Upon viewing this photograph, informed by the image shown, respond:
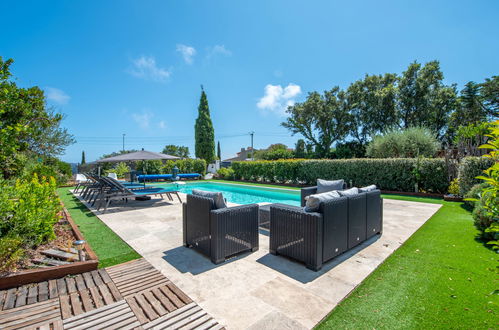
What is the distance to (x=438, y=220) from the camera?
5.89 meters

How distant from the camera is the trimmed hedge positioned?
1005 centimetres

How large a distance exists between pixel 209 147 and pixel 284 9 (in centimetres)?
1990

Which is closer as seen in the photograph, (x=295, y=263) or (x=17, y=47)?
(x=295, y=263)

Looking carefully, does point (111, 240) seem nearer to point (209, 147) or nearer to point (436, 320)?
point (436, 320)

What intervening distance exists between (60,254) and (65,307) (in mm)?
1570

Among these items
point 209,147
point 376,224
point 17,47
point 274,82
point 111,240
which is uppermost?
point 274,82

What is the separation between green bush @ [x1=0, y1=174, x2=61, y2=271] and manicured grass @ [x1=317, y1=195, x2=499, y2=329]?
12.9 feet

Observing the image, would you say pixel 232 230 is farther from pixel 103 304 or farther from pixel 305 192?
pixel 305 192

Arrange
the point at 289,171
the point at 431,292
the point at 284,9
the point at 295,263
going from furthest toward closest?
the point at 289,171, the point at 284,9, the point at 295,263, the point at 431,292

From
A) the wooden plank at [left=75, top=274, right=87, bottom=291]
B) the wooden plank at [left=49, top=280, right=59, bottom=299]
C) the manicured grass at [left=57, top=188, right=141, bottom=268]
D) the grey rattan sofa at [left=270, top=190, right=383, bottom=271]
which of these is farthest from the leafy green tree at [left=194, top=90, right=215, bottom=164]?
the wooden plank at [left=49, top=280, right=59, bottom=299]

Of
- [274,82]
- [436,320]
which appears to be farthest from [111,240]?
[274,82]

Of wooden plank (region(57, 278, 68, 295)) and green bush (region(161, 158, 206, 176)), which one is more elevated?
green bush (region(161, 158, 206, 176))

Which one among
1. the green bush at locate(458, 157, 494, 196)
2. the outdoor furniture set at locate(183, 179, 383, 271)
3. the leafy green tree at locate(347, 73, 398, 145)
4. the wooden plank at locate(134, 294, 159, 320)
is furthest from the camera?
the leafy green tree at locate(347, 73, 398, 145)

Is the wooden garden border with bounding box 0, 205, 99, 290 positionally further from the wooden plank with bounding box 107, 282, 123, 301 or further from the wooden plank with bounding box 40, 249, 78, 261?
the wooden plank with bounding box 107, 282, 123, 301
